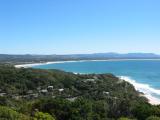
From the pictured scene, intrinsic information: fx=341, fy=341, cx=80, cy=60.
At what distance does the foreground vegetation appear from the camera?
23.8 meters

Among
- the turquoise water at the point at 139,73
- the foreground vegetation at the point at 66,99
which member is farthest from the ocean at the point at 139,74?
the foreground vegetation at the point at 66,99

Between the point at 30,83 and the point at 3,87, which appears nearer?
the point at 3,87

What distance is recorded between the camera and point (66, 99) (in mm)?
32250

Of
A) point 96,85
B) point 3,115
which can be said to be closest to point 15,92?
point 96,85

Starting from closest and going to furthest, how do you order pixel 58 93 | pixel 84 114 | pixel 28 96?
pixel 84 114
pixel 28 96
pixel 58 93

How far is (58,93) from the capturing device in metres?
48.4

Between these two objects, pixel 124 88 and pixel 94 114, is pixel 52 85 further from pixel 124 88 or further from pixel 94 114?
pixel 94 114

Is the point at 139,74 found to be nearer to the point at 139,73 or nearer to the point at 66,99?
the point at 139,73

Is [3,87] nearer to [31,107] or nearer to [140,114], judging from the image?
[31,107]

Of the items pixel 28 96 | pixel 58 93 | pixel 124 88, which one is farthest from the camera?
pixel 124 88

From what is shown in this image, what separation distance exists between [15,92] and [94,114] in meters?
25.5

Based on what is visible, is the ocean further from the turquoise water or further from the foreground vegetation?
the foreground vegetation

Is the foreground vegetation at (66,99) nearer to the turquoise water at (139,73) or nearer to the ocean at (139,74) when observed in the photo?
the ocean at (139,74)

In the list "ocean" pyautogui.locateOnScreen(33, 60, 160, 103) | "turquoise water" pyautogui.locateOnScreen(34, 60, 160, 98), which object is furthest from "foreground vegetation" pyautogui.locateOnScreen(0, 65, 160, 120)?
"turquoise water" pyautogui.locateOnScreen(34, 60, 160, 98)
